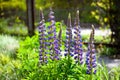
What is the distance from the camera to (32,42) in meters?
5.43

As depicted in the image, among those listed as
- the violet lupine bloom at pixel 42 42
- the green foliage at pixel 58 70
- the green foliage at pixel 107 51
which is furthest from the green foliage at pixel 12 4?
the violet lupine bloom at pixel 42 42

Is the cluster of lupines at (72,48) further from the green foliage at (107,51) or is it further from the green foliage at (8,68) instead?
the green foliage at (107,51)

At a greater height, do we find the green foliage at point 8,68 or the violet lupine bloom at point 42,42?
the violet lupine bloom at point 42,42

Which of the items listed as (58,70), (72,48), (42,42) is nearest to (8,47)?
(42,42)

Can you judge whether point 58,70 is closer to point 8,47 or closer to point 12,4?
point 8,47

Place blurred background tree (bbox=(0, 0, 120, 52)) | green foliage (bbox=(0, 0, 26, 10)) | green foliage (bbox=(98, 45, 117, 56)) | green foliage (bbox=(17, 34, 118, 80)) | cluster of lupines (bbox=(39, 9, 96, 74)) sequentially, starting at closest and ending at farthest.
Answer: cluster of lupines (bbox=(39, 9, 96, 74)), green foliage (bbox=(17, 34, 118, 80)), green foliage (bbox=(98, 45, 117, 56)), blurred background tree (bbox=(0, 0, 120, 52)), green foliage (bbox=(0, 0, 26, 10))

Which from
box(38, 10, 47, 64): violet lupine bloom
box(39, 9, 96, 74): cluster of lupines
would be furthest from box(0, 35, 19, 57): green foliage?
box(38, 10, 47, 64): violet lupine bloom

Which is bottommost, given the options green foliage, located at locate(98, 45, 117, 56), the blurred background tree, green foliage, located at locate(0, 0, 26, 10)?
green foliage, located at locate(98, 45, 117, 56)

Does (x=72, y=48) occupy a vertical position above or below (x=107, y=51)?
above

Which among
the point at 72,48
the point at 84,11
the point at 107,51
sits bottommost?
the point at 107,51

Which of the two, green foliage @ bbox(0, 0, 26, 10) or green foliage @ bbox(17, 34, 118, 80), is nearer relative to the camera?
green foliage @ bbox(17, 34, 118, 80)

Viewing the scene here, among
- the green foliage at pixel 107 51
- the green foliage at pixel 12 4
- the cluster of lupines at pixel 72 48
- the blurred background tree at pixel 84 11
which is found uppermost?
the green foliage at pixel 12 4

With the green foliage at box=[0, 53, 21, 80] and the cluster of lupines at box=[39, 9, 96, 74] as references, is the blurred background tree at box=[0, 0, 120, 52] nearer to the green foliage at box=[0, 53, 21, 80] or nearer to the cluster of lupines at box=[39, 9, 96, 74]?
the green foliage at box=[0, 53, 21, 80]

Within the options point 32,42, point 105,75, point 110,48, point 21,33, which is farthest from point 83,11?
point 105,75
